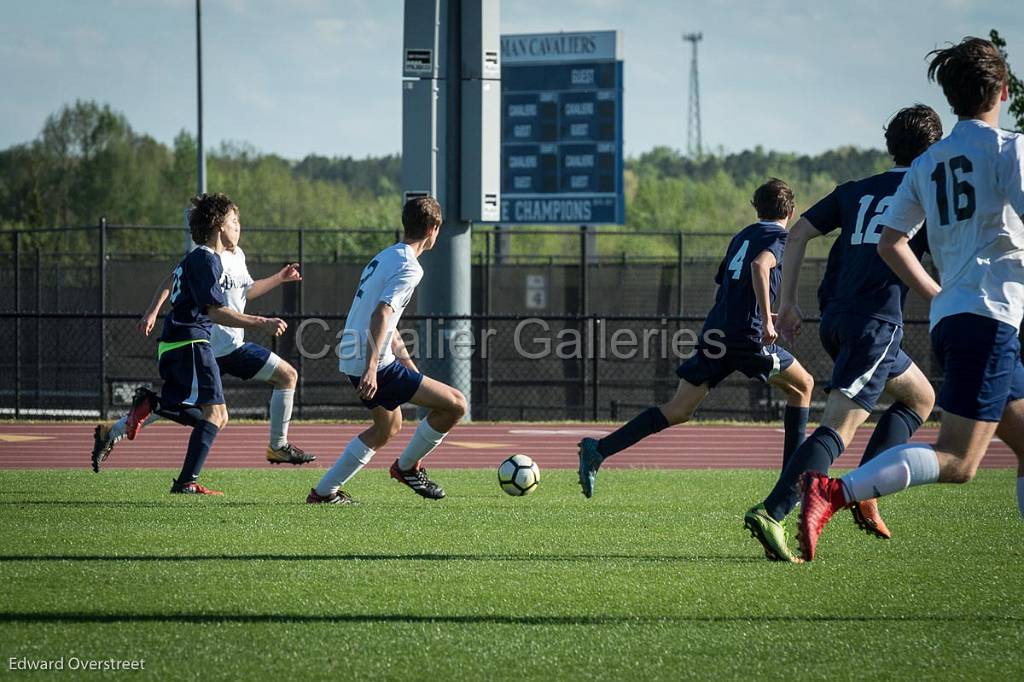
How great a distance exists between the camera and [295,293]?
21.0 m

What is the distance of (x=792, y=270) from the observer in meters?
6.23

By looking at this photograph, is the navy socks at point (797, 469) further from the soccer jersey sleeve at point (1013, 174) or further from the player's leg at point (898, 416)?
the soccer jersey sleeve at point (1013, 174)

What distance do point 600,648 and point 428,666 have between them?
1.92 feet

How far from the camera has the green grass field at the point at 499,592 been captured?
4.17m

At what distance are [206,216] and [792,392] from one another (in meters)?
3.78

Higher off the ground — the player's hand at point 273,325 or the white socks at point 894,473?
the player's hand at point 273,325

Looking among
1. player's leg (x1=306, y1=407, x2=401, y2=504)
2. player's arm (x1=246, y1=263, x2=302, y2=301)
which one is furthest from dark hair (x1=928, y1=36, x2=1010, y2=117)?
player's arm (x1=246, y1=263, x2=302, y2=301)

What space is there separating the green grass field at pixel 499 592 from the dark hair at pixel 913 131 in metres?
1.90

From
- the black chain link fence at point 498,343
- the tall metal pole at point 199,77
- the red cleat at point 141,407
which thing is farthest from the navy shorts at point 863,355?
the tall metal pole at point 199,77

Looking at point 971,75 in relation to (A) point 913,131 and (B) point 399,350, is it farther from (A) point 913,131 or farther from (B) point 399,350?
(B) point 399,350

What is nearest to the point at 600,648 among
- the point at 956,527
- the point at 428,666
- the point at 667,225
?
the point at 428,666

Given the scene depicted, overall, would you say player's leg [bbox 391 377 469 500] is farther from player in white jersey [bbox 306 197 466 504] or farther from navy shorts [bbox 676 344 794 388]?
navy shorts [bbox 676 344 794 388]

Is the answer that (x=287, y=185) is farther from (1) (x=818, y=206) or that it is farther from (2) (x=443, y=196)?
(1) (x=818, y=206)

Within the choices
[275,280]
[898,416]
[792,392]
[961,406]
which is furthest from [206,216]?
[961,406]
